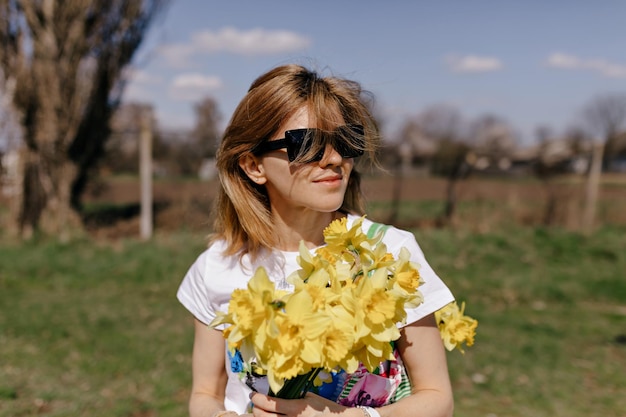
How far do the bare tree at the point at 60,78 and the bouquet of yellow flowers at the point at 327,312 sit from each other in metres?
8.39

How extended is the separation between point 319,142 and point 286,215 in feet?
1.06

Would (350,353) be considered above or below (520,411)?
above

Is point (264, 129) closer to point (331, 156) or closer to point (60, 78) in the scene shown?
point (331, 156)

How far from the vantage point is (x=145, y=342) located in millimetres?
5266

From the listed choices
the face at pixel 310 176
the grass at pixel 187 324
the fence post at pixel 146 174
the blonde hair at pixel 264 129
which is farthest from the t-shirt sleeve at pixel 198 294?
the fence post at pixel 146 174

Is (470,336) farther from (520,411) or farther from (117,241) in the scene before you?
(117,241)

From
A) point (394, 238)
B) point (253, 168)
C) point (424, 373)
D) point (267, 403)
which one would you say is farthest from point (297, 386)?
point (253, 168)

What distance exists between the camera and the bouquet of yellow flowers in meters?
1.17

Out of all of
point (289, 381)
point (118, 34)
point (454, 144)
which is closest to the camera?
point (289, 381)

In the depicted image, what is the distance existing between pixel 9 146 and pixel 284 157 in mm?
8250

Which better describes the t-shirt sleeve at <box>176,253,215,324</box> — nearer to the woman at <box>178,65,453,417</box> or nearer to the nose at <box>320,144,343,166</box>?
the woman at <box>178,65,453,417</box>

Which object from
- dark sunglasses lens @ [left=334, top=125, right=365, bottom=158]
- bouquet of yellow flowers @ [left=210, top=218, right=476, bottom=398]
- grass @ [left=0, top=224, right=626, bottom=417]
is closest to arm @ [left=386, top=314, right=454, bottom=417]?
bouquet of yellow flowers @ [left=210, top=218, right=476, bottom=398]

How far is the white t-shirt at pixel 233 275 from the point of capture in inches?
66.8

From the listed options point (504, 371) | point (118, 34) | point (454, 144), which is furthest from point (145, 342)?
point (454, 144)
